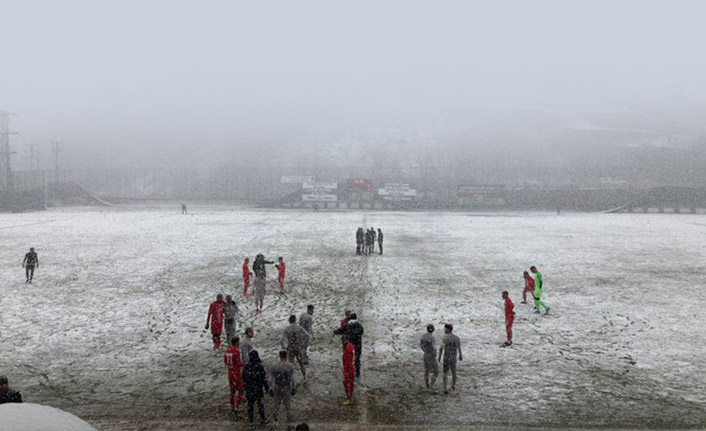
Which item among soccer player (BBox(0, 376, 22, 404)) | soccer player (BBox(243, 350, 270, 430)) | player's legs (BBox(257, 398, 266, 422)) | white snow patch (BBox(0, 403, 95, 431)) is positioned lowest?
player's legs (BBox(257, 398, 266, 422))

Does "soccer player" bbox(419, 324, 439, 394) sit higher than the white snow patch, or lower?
lower

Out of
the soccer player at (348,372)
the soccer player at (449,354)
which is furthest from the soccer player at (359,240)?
the soccer player at (348,372)

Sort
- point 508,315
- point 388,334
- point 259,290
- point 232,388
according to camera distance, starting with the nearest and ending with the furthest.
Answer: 1. point 232,388
2. point 508,315
3. point 388,334
4. point 259,290

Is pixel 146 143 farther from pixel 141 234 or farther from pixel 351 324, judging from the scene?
pixel 351 324

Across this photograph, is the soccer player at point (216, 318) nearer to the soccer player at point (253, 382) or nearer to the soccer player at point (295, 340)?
the soccer player at point (295, 340)

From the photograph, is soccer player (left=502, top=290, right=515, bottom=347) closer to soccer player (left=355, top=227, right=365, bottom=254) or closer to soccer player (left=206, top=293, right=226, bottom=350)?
soccer player (left=206, top=293, right=226, bottom=350)

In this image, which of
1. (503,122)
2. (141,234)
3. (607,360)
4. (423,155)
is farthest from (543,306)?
(503,122)

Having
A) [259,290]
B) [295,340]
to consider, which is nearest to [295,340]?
[295,340]

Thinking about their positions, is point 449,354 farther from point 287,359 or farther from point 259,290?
point 259,290

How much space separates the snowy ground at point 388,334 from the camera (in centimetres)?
834

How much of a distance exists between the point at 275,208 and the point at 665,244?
57624 millimetres

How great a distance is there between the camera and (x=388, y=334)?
12234 millimetres

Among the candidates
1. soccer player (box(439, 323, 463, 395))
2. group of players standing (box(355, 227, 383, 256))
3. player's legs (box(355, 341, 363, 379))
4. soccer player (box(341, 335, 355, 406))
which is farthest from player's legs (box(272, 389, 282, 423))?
group of players standing (box(355, 227, 383, 256))

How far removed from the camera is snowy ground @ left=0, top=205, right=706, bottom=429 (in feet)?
27.3
